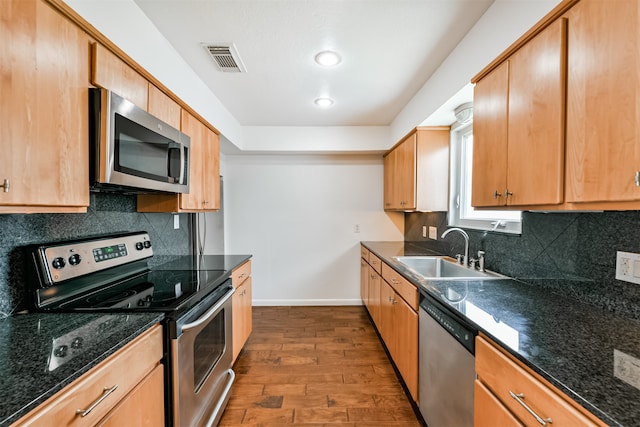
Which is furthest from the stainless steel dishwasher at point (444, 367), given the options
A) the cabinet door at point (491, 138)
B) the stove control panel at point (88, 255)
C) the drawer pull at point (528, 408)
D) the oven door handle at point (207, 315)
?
the stove control panel at point (88, 255)

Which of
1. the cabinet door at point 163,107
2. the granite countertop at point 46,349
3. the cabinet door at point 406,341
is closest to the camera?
the granite countertop at point 46,349

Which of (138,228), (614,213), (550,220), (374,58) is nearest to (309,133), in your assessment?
(374,58)

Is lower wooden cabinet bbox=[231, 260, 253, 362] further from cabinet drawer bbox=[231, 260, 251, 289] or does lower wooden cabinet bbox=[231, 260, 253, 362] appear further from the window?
the window

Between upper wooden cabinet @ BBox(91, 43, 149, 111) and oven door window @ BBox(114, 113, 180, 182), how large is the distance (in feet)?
0.54

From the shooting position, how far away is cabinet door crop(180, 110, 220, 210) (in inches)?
82.3

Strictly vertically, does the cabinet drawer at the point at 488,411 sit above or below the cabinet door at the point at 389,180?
below

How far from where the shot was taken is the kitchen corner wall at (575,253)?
1.10 meters

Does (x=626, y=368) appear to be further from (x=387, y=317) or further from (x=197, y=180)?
(x=197, y=180)

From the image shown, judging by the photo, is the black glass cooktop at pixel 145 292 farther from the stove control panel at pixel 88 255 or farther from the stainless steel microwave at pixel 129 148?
the stainless steel microwave at pixel 129 148

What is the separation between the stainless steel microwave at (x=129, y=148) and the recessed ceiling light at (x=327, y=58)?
44.2 inches

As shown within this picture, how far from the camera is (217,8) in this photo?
58.7 inches

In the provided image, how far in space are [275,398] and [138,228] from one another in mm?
1580

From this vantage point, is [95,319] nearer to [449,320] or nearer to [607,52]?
[449,320]

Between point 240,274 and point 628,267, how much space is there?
231cm
